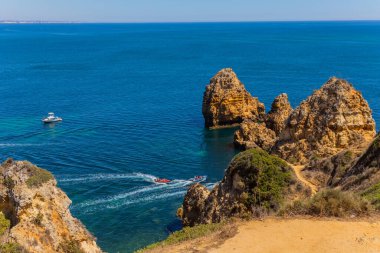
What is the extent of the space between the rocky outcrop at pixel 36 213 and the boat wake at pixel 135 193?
60.8ft

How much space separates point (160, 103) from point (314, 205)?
76939 mm

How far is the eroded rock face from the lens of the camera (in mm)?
44594

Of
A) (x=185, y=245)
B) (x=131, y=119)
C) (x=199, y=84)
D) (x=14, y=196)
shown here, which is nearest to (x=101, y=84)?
(x=199, y=84)

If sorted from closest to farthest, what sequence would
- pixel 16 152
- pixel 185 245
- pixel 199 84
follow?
pixel 185 245 < pixel 16 152 < pixel 199 84

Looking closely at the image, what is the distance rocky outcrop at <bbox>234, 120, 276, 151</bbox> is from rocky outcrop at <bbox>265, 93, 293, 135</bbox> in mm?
2330

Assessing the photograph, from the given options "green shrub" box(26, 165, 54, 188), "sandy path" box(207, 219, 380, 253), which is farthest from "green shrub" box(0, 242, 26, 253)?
"sandy path" box(207, 219, 380, 253)

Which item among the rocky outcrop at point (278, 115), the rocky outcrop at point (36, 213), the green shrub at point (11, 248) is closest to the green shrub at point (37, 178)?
the rocky outcrop at point (36, 213)

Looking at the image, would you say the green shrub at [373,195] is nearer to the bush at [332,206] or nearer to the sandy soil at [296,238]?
the bush at [332,206]

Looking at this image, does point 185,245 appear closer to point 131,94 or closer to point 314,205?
point 314,205

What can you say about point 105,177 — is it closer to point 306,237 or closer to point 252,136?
point 252,136

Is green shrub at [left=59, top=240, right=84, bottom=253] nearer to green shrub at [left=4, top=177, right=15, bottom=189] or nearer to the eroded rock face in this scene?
green shrub at [left=4, top=177, right=15, bottom=189]

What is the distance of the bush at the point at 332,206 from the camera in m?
21.0

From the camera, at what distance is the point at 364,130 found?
45.5 m

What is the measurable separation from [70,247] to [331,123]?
2941cm
